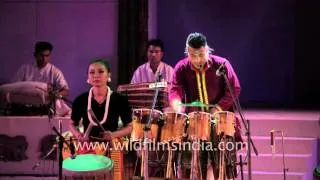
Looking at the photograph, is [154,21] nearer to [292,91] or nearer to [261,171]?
[292,91]

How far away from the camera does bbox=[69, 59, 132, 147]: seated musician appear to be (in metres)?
6.37

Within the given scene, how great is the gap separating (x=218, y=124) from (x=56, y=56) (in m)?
5.43

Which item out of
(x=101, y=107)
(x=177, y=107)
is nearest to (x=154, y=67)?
(x=101, y=107)

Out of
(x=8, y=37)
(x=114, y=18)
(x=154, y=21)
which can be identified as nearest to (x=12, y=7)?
(x=8, y=37)

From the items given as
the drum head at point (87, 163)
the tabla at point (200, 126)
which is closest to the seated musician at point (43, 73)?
the drum head at point (87, 163)

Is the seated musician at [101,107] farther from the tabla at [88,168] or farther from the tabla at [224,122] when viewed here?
the tabla at [224,122]

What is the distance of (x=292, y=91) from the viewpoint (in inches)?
446

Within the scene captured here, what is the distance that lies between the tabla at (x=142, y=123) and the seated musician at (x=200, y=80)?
33 centimetres

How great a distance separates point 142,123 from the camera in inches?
240

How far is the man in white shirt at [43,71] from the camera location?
9.42 m

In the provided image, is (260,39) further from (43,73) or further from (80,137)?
(80,137)

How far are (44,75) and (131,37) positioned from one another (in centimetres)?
159

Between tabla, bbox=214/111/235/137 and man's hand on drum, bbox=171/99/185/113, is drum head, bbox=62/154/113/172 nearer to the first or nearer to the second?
man's hand on drum, bbox=171/99/185/113

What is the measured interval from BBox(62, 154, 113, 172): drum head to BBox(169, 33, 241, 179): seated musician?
0.94m
